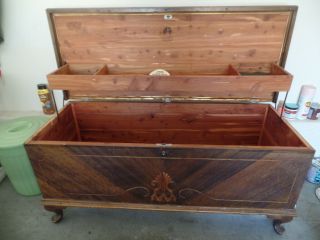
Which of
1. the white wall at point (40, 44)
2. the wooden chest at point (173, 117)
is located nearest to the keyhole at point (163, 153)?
the wooden chest at point (173, 117)

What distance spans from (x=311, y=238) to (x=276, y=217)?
28 cm

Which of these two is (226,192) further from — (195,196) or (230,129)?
(230,129)

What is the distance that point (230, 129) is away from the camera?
4.77 feet

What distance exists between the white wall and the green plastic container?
0.85 ft

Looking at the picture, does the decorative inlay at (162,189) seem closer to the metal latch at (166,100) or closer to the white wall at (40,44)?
the metal latch at (166,100)

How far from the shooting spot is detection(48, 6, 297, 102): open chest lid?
1.14 meters

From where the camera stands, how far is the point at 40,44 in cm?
137

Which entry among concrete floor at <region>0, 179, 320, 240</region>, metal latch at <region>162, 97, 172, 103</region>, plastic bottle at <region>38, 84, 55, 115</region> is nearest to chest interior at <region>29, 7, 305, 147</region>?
metal latch at <region>162, 97, 172, 103</region>

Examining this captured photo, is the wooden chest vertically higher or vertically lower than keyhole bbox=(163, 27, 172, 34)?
lower

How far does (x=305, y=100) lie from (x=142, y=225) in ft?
4.28

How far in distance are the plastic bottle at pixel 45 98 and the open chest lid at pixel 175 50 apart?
0.80 feet

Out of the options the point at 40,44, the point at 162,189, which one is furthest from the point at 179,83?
the point at 40,44

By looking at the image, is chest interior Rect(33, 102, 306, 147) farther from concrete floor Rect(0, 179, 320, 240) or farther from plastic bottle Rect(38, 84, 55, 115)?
concrete floor Rect(0, 179, 320, 240)

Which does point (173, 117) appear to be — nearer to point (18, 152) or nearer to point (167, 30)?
point (167, 30)
